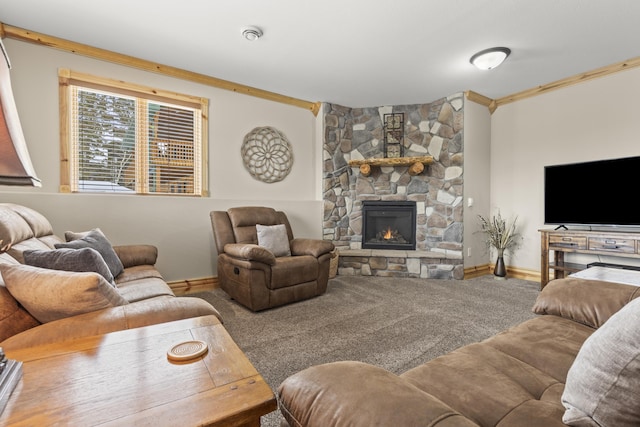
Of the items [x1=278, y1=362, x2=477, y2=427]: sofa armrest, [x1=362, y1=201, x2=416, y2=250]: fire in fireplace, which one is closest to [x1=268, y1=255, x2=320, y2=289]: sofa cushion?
[x1=362, y1=201, x2=416, y2=250]: fire in fireplace

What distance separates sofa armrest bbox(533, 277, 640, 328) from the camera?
4.26 ft

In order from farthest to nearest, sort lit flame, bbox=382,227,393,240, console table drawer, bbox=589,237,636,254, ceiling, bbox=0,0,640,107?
lit flame, bbox=382,227,393,240 < console table drawer, bbox=589,237,636,254 < ceiling, bbox=0,0,640,107

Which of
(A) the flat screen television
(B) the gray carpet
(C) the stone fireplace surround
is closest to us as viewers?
(B) the gray carpet

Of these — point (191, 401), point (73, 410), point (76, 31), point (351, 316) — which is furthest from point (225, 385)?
point (76, 31)

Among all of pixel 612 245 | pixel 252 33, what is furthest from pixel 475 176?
pixel 252 33

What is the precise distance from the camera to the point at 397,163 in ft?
14.0

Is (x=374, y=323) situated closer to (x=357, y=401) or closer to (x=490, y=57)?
(x=357, y=401)

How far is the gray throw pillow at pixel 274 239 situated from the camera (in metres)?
3.25

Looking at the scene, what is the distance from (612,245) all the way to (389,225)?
247cm

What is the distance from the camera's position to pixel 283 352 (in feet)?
6.44

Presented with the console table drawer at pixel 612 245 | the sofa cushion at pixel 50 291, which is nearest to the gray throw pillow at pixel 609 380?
the sofa cushion at pixel 50 291

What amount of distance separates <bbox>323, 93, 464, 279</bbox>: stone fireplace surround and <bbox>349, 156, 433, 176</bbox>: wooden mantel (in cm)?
14

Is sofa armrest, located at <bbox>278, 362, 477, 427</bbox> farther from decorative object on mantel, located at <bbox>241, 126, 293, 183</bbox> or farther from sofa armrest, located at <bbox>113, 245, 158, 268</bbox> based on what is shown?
decorative object on mantel, located at <bbox>241, 126, 293, 183</bbox>

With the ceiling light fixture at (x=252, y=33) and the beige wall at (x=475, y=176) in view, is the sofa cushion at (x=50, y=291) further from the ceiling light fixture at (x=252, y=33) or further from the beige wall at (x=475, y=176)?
the beige wall at (x=475, y=176)
